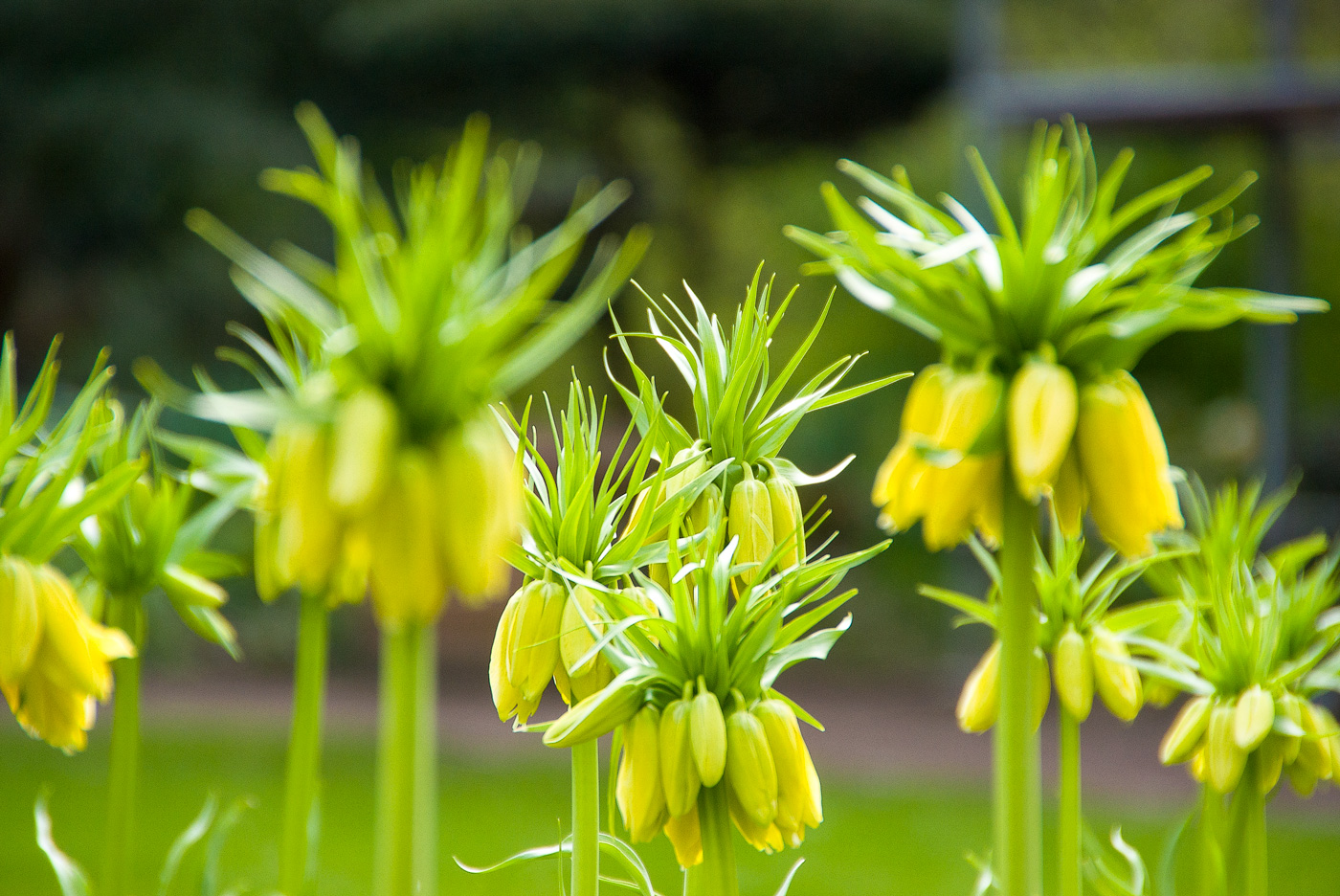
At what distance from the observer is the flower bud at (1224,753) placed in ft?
1.85

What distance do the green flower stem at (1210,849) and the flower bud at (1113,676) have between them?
0.05 meters

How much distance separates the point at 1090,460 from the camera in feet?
1.29

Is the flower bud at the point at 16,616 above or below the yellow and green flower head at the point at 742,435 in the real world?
below

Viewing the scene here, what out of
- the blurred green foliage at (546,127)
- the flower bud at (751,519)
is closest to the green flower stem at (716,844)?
the flower bud at (751,519)

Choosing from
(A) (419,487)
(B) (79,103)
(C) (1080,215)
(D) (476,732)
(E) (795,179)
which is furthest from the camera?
(E) (795,179)

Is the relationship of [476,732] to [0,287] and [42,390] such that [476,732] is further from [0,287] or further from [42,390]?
[42,390]

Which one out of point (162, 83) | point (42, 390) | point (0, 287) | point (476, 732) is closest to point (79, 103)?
point (162, 83)

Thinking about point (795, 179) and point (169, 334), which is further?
point (795, 179)

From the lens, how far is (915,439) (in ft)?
1.25

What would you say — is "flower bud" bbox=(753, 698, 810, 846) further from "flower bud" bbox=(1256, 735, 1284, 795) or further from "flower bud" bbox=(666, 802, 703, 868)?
"flower bud" bbox=(1256, 735, 1284, 795)

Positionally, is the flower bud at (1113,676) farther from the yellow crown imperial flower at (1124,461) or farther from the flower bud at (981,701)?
the yellow crown imperial flower at (1124,461)

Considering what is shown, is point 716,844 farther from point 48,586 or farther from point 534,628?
point 48,586

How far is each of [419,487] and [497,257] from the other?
0.09 metres

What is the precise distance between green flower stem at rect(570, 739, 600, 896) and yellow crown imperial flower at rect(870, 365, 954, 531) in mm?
177
